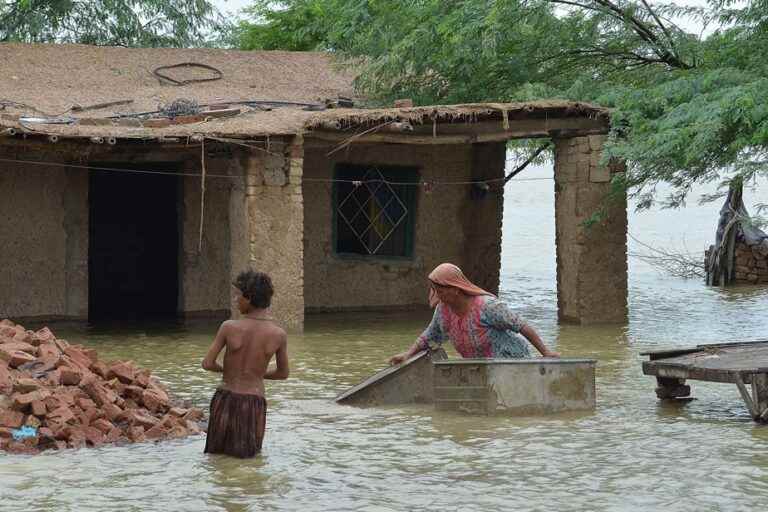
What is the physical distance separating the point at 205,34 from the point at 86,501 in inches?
812

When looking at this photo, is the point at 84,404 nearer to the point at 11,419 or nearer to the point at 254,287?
the point at 11,419

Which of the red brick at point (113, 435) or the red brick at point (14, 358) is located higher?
the red brick at point (14, 358)

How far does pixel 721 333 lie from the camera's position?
1545cm

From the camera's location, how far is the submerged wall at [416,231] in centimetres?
1719

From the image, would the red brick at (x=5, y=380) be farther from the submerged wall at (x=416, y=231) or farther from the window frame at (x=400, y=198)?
the window frame at (x=400, y=198)

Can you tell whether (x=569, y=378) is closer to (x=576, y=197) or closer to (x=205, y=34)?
(x=576, y=197)

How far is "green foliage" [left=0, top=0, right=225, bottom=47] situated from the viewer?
24.6m

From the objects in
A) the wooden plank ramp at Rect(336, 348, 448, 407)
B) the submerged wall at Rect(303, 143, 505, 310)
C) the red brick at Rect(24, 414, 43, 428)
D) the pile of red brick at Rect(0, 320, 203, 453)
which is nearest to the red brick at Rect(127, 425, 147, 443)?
the pile of red brick at Rect(0, 320, 203, 453)

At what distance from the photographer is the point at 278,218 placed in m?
14.7

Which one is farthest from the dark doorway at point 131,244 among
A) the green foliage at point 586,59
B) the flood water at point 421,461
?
the flood water at point 421,461

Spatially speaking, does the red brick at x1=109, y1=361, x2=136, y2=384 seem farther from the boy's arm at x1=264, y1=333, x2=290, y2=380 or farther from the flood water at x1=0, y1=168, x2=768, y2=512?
the boy's arm at x1=264, y1=333, x2=290, y2=380

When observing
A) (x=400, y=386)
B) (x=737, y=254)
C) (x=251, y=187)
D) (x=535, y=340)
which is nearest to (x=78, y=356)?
(x=400, y=386)

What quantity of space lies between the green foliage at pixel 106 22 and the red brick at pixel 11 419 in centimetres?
1685

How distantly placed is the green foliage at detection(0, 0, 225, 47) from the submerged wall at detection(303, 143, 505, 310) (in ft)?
30.7
